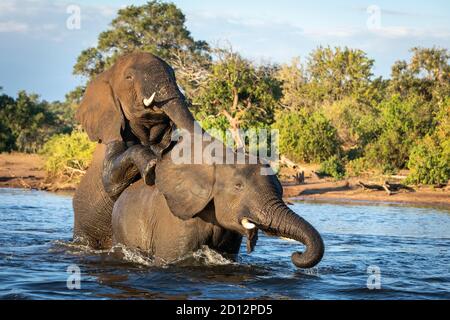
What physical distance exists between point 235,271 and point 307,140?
664 inches

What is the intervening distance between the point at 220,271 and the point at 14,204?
9614 mm

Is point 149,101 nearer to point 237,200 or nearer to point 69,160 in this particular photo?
point 237,200

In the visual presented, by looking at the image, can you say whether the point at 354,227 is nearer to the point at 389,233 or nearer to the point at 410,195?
the point at 389,233

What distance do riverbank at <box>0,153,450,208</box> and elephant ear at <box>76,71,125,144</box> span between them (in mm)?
11456

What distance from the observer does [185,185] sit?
7.15m

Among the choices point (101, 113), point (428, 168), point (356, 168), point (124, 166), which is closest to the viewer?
point (124, 166)

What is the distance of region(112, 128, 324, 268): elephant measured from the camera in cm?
673

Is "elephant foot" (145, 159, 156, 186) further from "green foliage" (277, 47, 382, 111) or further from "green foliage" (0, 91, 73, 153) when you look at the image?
"green foliage" (277, 47, 382, 111)

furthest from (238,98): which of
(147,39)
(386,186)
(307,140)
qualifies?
(147,39)

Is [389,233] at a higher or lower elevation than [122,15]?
lower

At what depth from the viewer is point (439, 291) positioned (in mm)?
7672

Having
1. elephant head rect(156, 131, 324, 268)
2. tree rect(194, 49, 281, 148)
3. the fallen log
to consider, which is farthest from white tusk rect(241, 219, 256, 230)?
tree rect(194, 49, 281, 148)
